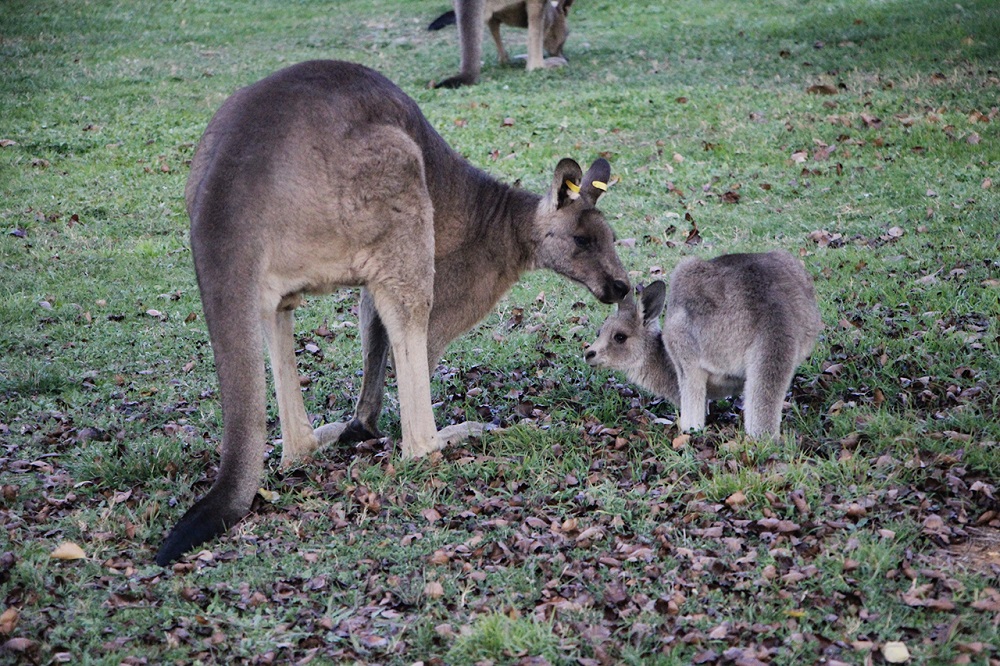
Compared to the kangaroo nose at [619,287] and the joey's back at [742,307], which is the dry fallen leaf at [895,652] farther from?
the kangaroo nose at [619,287]

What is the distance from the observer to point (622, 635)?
3.85 m

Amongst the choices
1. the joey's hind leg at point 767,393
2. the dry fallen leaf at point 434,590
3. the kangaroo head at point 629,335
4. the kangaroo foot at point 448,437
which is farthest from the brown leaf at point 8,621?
the kangaroo head at point 629,335

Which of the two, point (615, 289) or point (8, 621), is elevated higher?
point (615, 289)

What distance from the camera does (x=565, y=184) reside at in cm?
593

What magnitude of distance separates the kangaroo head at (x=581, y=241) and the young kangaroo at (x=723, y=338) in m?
0.22

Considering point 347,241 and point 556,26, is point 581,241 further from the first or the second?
point 556,26

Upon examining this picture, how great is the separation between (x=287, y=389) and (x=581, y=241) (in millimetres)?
1729

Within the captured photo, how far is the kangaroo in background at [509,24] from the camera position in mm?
13352

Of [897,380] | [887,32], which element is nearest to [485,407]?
[897,380]

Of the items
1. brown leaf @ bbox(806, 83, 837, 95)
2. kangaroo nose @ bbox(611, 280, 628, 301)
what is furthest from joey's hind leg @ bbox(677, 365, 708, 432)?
brown leaf @ bbox(806, 83, 837, 95)

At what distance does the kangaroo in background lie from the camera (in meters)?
13.4

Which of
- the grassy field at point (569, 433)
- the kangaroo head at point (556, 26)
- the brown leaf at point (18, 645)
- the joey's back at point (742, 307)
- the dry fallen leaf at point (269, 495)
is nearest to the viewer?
the brown leaf at point (18, 645)

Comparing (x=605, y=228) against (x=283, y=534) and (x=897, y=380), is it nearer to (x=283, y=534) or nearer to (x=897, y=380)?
(x=897, y=380)

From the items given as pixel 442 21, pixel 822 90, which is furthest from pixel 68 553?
pixel 442 21
